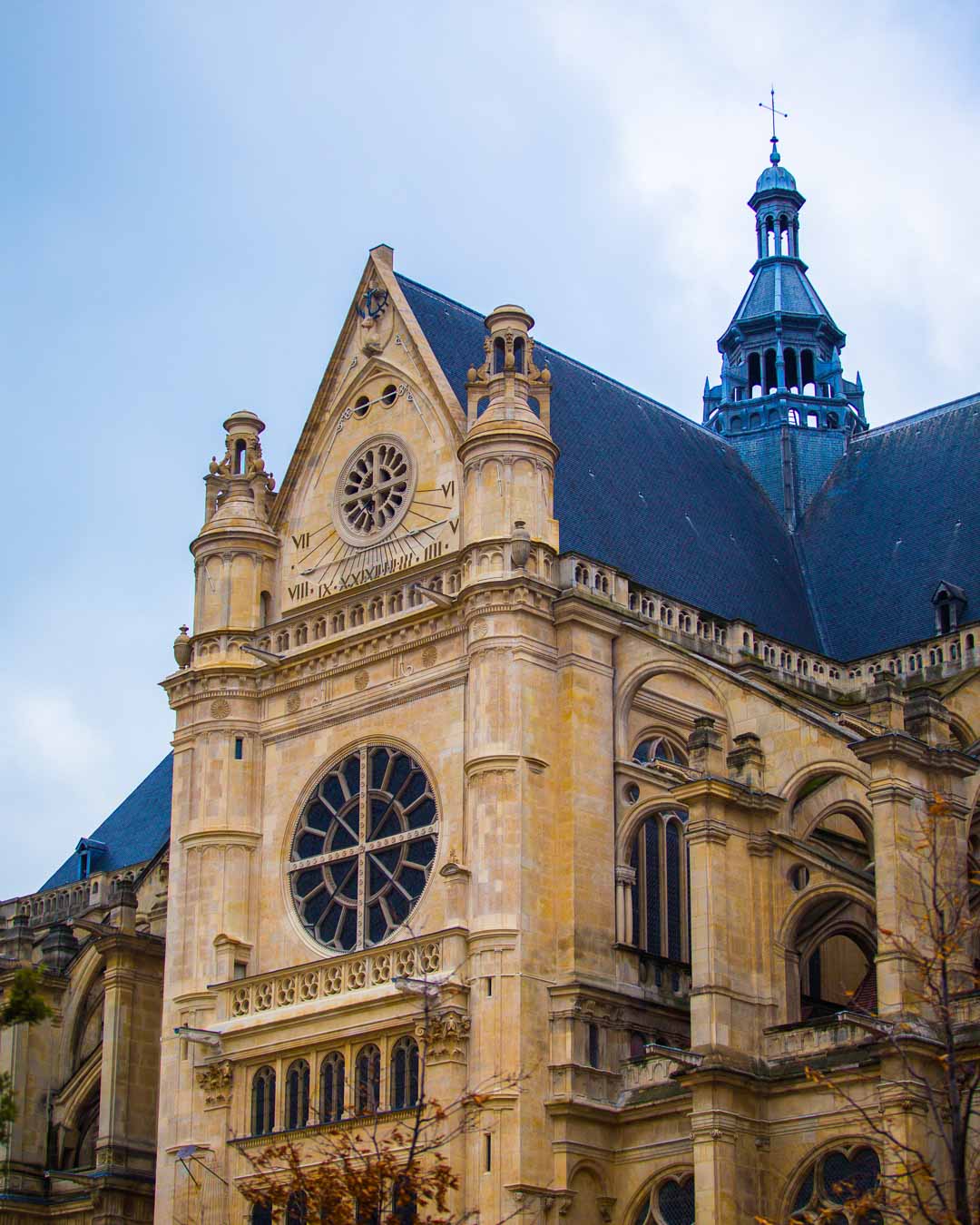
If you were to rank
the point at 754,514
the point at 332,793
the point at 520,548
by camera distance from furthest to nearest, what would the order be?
the point at 754,514 → the point at 332,793 → the point at 520,548

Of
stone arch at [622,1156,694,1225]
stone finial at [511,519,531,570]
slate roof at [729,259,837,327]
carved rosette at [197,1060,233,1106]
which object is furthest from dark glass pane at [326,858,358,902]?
slate roof at [729,259,837,327]

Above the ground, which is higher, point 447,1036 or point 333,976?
point 333,976

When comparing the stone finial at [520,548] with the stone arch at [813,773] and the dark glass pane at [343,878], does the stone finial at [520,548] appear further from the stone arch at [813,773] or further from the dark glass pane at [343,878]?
the dark glass pane at [343,878]

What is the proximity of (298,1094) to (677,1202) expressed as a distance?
7.45 meters

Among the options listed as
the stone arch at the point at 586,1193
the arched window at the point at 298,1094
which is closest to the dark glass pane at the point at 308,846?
the arched window at the point at 298,1094

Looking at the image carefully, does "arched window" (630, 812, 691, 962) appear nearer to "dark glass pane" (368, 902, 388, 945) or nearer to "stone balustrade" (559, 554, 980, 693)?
"stone balustrade" (559, 554, 980, 693)

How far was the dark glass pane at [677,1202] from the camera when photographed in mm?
35562

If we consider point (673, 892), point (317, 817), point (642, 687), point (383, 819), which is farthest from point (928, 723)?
point (317, 817)

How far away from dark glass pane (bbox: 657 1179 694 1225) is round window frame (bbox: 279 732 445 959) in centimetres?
626

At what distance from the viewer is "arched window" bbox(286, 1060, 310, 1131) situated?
39.5 metres

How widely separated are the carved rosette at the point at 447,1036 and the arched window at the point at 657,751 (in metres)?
6.35

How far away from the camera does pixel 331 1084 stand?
39312 mm

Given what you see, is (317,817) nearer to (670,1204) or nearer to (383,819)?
(383,819)

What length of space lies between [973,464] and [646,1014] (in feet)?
57.3
